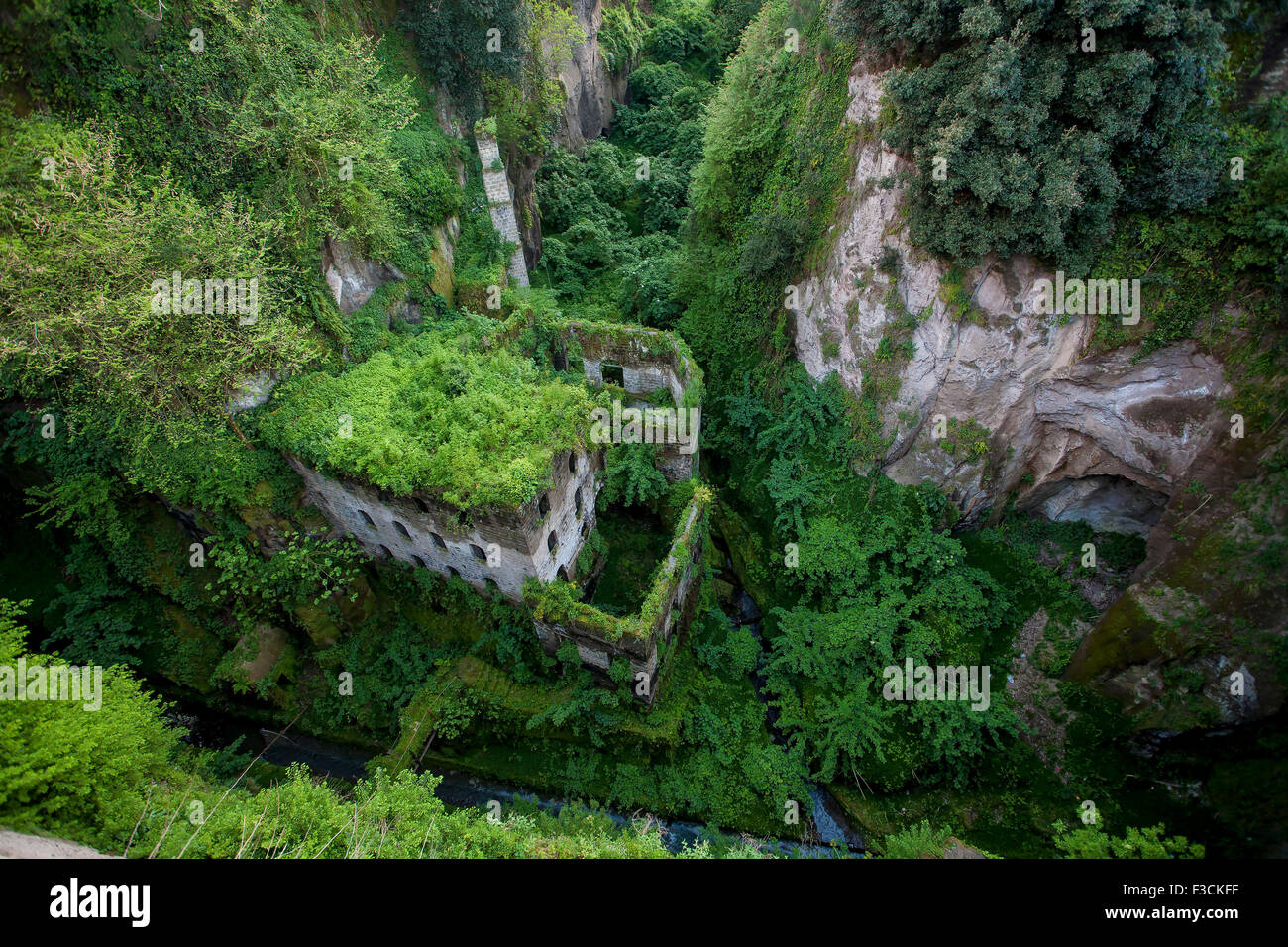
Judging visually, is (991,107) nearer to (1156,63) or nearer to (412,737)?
(1156,63)

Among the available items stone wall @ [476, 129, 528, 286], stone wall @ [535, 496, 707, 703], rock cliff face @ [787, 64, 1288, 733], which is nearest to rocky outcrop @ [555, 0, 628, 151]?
stone wall @ [476, 129, 528, 286]

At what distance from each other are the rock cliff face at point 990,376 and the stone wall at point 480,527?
977 centimetres

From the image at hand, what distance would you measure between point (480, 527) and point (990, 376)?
15.1 meters

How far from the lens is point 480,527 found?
14570 millimetres

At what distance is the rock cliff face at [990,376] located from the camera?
49.9 feet

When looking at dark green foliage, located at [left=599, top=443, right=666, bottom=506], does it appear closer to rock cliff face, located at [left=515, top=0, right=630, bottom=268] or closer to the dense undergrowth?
the dense undergrowth

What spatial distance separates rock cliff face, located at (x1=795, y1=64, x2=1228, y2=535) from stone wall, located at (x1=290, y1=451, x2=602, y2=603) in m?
9.77

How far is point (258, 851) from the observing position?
984cm

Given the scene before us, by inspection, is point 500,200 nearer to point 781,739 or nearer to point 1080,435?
point 1080,435

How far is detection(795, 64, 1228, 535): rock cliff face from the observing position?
49.9ft

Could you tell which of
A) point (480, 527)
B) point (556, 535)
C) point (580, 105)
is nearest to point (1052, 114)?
point (556, 535)
